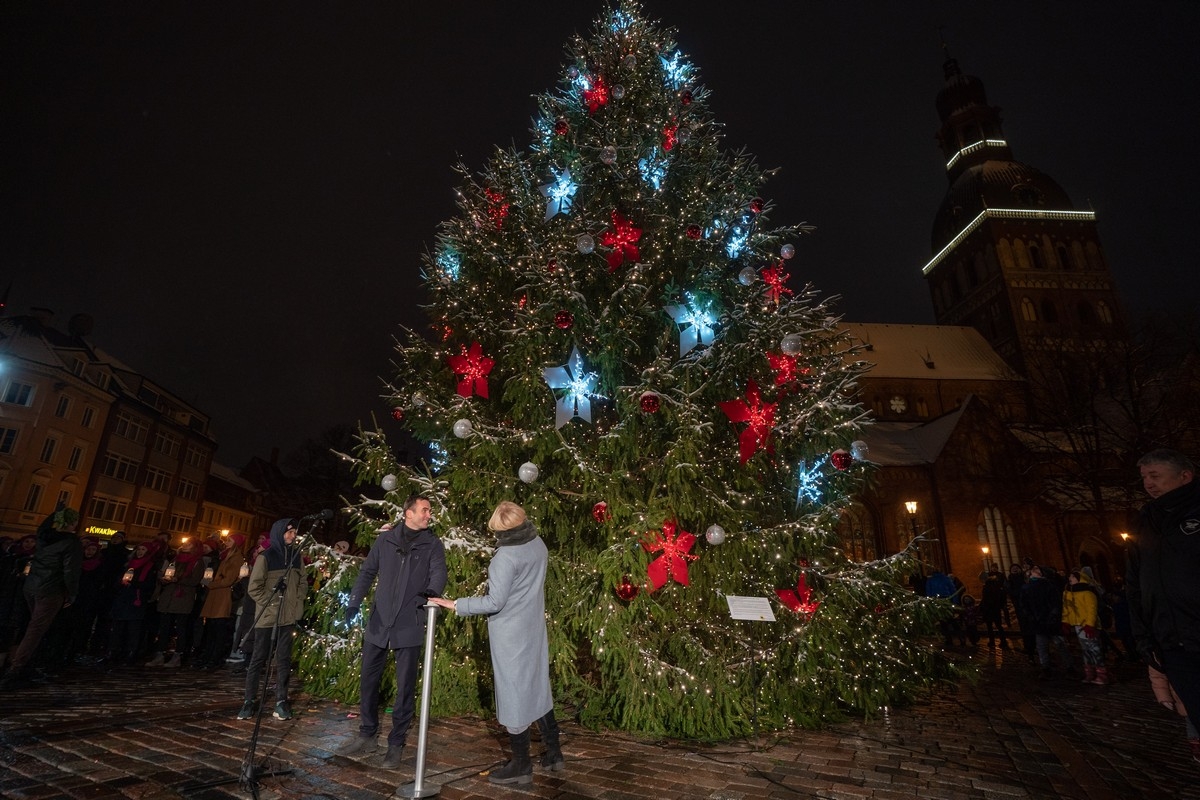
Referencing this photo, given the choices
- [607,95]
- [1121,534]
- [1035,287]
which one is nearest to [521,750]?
[607,95]

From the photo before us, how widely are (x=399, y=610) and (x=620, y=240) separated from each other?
4951mm

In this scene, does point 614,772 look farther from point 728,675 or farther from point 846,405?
point 846,405

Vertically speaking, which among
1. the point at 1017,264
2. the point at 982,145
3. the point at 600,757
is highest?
the point at 982,145

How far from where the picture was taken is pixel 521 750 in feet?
13.1

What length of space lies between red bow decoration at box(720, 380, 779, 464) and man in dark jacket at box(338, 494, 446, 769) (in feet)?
11.3

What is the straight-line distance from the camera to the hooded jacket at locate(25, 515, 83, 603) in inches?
269

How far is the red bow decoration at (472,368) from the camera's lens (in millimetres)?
6953

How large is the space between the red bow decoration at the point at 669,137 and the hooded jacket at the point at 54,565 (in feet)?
29.7

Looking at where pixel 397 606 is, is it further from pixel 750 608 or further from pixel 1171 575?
pixel 1171 575

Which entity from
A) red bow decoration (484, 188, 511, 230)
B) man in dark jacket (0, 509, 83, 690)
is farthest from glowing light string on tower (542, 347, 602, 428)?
man in dark jacket (0, 509, 83, 690)

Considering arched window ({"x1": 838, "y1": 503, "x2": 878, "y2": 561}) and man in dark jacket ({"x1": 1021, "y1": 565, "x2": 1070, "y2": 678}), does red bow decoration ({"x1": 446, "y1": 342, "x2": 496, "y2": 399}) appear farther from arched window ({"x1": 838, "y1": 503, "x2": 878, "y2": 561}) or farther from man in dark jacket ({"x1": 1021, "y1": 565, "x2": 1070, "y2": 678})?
arched window ({"x1": 838, "y1": 503, "x2": 878, "y2": 561})

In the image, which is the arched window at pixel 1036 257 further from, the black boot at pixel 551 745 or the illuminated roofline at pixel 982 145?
the black boot at pixel 551 745

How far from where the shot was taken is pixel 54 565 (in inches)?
271

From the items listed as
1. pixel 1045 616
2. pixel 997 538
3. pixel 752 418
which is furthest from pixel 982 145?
pixel 752 418
